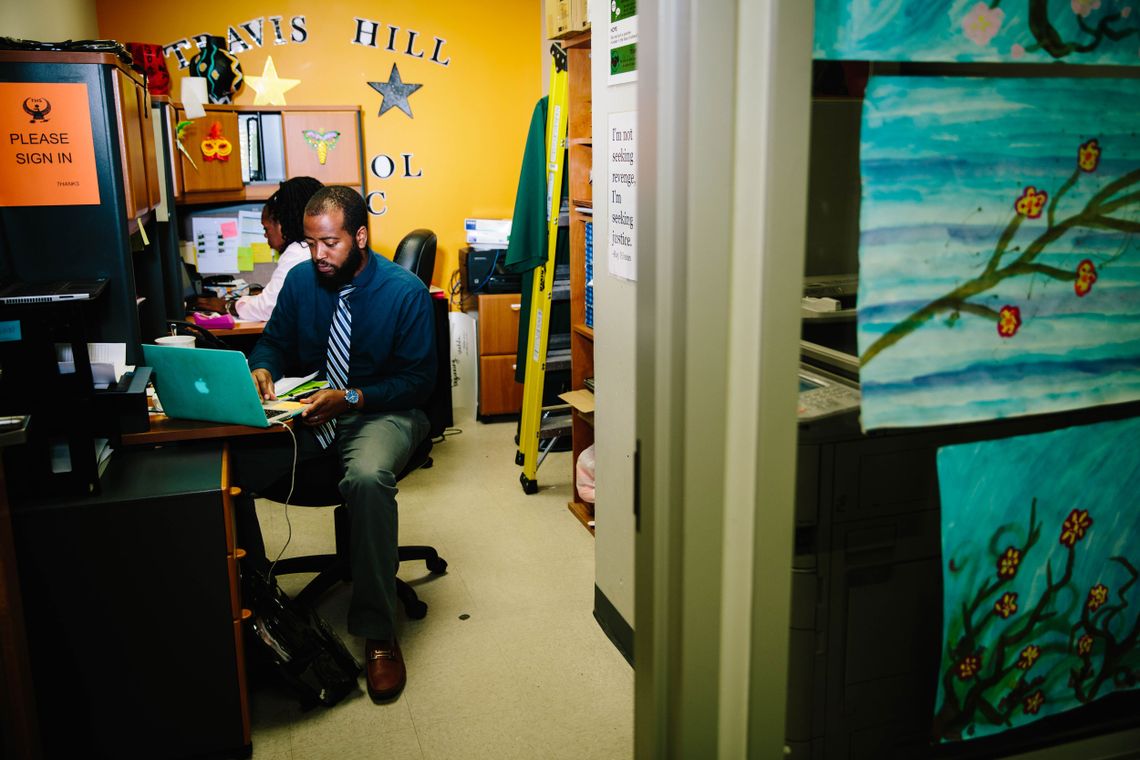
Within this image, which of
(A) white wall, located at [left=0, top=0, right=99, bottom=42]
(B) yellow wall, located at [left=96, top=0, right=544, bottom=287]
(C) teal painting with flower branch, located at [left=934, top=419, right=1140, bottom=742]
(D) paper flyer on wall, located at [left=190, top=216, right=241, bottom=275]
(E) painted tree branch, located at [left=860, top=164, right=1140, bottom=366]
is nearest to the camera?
(E) painted tree branch, located at [left=860, top=164, right=1140, bottom=366]

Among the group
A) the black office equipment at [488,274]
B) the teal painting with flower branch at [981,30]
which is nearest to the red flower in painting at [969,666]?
the teal painting with flower branch at [981,30]

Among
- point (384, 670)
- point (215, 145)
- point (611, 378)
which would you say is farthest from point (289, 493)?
point (215, 145)

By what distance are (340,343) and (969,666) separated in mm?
2006

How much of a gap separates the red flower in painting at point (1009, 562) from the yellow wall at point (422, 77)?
437 centimetres

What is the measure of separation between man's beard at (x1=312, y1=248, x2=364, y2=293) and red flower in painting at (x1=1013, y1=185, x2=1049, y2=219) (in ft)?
6.56

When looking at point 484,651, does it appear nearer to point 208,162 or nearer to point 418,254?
point 418,254

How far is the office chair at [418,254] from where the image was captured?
418 cm

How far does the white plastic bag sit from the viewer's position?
339cm

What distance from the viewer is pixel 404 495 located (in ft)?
12.4

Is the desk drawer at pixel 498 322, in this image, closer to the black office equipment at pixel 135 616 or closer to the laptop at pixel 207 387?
the laptop at pixel 207 387

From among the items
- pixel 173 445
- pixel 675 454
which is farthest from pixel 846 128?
pixel 173 445

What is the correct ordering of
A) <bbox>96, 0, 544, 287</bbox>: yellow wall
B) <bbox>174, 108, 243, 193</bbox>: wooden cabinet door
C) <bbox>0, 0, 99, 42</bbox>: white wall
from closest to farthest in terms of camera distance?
1. <bbox>0, 0, 99, 42</bbox>: white wall
2. <bbox>174, 108, 243, 193</bbox>: wooden cabinet door
3. <bbox>96, 0, 544, 287</bbox>: yellow wall

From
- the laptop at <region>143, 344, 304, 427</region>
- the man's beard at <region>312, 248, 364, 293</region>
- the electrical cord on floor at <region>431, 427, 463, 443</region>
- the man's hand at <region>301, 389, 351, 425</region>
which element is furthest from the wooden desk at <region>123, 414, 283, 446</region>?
the electrical cord on floor at <region>431, 427, 463, 443</region>

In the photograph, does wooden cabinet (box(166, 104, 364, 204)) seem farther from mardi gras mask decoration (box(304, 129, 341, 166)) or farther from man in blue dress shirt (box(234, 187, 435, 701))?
man in blue dress shirt (box(234, 187, 435, 701))
